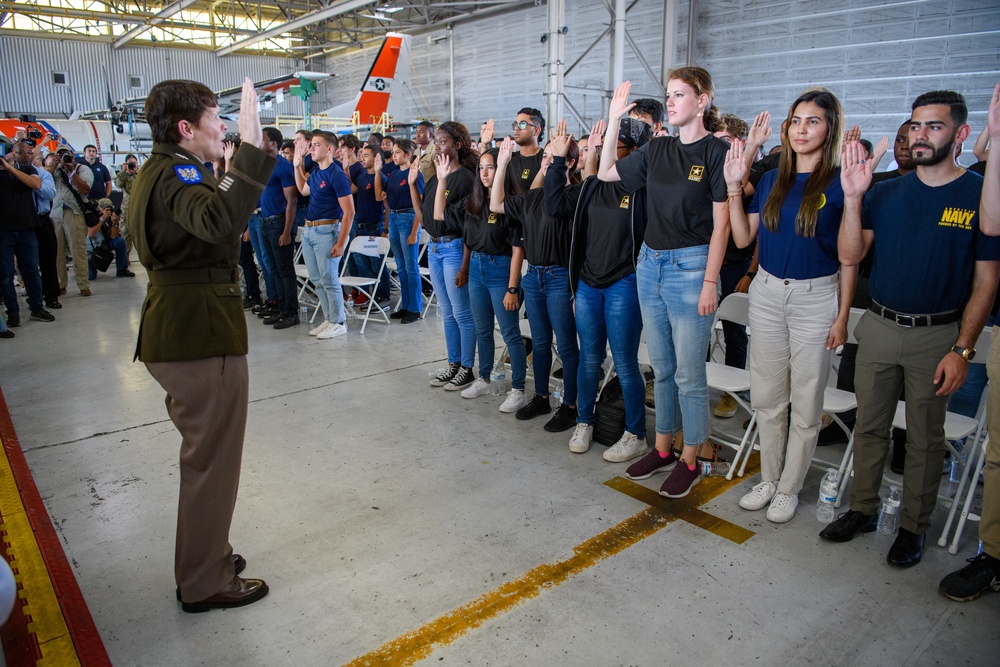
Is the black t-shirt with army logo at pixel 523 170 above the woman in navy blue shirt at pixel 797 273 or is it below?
above

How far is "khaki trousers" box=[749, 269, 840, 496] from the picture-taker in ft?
8.75

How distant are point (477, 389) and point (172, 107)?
2903mm

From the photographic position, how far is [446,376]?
4.84 metres

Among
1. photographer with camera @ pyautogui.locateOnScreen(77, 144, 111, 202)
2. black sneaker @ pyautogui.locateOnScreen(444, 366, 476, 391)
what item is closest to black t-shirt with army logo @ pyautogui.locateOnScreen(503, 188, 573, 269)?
black sneaker @ pyautogui.locateOnScreen(444, 366, 476, 391)

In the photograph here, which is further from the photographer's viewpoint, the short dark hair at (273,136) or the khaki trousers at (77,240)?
the khaki trousers at (77,240)

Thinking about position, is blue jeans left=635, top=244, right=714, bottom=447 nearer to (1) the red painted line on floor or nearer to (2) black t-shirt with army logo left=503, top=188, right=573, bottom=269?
(2) black t-shirt with army logo left=503, top=188, right=573, bottom=269

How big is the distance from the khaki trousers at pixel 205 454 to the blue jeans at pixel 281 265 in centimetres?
452

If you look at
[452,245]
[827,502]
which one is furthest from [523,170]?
[827,502]

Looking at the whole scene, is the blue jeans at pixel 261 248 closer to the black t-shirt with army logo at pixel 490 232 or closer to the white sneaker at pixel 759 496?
the black t-shirt with army logo at pixel 490 232

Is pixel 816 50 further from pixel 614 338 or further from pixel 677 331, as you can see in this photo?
pixel 677 331

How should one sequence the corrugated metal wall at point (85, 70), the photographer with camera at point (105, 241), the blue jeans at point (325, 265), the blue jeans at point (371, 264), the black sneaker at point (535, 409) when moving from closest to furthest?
the black sneaker at point (535, 409) → the blue jeans at point (325, 265) → the blue jeans at point (371, 264) → the photographer with camera at point (105, 241) → the corrugated metal wall at point (85, 70)

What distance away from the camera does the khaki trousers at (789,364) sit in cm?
267

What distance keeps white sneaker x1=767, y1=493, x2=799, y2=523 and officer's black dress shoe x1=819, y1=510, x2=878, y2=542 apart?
0.16m

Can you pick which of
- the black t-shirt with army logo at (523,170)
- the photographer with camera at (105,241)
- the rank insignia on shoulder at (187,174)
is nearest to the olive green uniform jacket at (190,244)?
the rank insignia on shoulder at (187,174)
